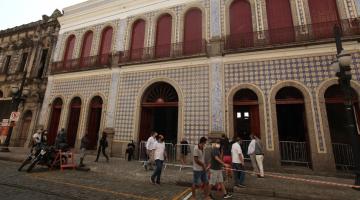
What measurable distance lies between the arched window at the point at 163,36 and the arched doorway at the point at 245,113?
16.1 feet

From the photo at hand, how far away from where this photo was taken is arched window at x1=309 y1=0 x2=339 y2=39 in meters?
8.59

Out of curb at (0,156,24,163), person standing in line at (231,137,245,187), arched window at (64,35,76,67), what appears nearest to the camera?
person standing in line at (231,137,245,187)

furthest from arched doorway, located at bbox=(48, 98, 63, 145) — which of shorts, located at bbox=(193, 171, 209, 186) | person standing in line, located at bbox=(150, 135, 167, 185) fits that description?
shorts, located at bbox=(193, 171, 209, 186)

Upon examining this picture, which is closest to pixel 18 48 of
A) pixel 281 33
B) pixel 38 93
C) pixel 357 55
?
pixel 38 93

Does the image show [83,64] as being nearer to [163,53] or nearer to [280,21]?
[163,53]

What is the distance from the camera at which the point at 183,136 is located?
9688 mm

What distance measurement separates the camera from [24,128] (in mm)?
14844

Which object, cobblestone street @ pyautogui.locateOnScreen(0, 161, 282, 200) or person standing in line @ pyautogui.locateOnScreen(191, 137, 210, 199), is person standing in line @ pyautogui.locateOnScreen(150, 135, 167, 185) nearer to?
cobblestone street @ pyautogui.locateOnScreen(0, 161, 282, 200)

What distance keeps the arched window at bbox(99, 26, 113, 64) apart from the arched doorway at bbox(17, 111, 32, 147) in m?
7.84

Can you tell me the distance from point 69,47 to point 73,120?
19.9 ft

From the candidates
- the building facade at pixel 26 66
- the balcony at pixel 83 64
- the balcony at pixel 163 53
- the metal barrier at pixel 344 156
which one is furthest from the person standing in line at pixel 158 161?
the building facade at pixel 26 66

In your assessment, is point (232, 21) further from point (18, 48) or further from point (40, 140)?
point (18, 48)

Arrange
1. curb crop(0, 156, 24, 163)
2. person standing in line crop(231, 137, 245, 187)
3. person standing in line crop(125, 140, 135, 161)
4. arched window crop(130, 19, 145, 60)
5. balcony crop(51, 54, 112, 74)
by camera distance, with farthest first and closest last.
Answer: balcony crop(51, 54, 112, 74) → arched window crop(130, 19, 145, 60) → person standing in line crop(125, 140, 135, 161) → curb crop(0, 156, 24, 163) → person standing in line crop(231, 137, 245, 187)

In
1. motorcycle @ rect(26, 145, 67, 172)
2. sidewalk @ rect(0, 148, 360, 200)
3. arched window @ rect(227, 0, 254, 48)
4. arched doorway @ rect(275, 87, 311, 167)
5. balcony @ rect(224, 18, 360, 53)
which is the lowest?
sidewalk @ rect(0, 148, 360, 200)
